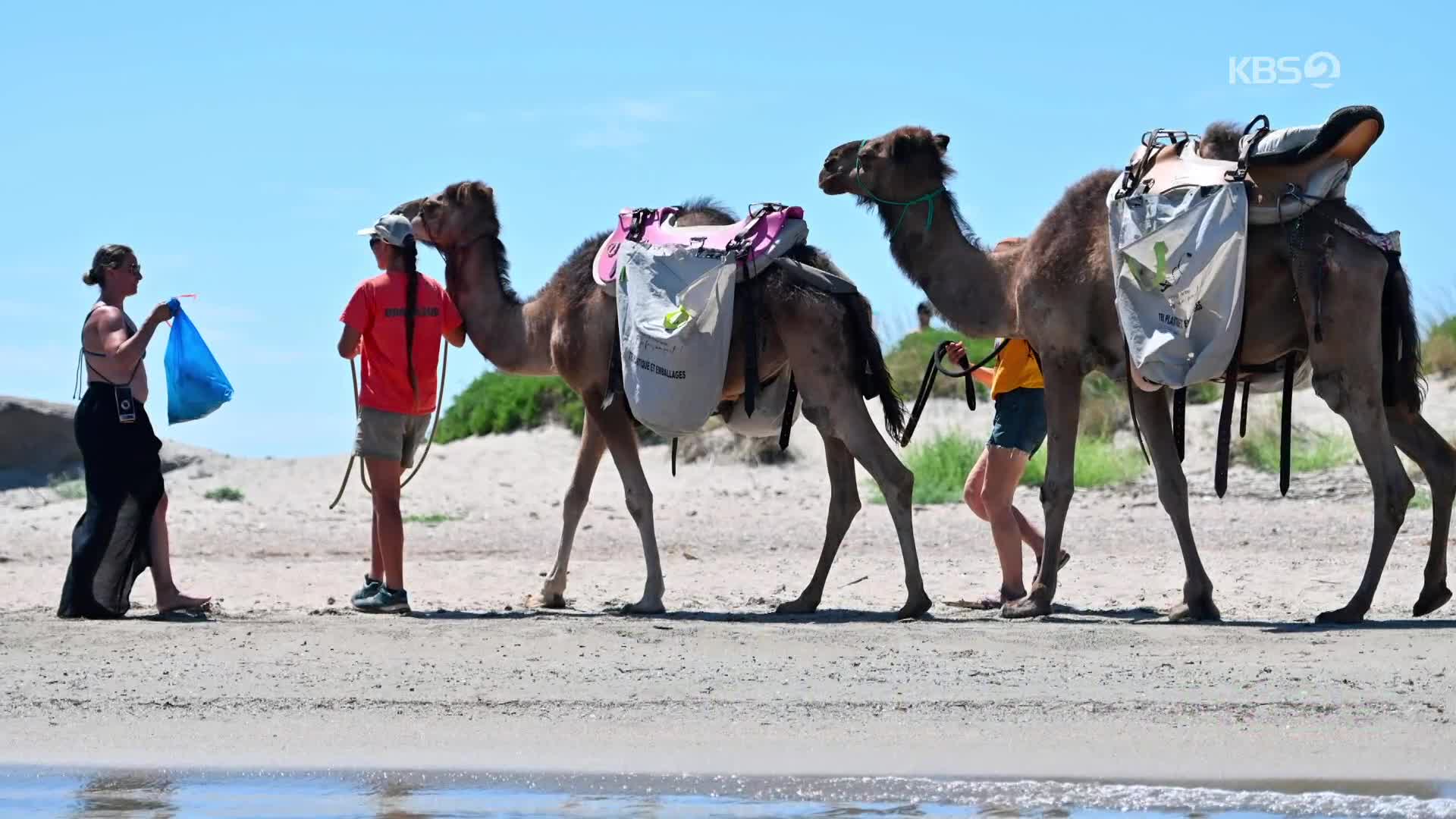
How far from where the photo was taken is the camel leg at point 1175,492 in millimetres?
9875

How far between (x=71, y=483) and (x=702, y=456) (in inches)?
246

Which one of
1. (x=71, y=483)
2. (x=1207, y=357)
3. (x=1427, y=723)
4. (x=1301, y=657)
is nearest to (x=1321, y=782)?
(x=1427, y=723)

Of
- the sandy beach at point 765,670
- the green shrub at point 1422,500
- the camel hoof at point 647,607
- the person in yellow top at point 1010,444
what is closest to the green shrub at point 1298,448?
the green shrub at point 1422,500

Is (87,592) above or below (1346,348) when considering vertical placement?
below

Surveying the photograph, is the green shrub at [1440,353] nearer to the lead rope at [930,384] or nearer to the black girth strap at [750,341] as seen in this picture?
the lead rope at [930,384]

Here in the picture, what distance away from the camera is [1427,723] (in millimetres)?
6984

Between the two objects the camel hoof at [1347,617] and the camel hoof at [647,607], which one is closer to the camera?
the camel hoof at [1347,617]

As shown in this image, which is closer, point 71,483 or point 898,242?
point 898,242

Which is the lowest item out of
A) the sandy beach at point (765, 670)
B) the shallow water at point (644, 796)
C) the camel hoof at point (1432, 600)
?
the shallow water at point (644, 796)

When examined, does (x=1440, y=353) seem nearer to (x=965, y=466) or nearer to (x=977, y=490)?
(x=965, y=466)

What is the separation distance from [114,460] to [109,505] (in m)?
0.24

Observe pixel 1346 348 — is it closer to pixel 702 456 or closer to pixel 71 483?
pixel 702 456

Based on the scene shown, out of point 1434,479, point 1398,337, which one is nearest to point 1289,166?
point 1398,337

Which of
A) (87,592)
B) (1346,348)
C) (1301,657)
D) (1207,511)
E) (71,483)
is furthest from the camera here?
(71,483)
